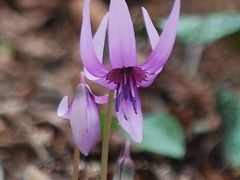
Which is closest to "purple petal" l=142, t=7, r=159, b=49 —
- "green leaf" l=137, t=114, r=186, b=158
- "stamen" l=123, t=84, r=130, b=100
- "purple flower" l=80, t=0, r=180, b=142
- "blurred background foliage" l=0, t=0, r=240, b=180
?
"purple flower" l=80, t=0, r=180, b=142

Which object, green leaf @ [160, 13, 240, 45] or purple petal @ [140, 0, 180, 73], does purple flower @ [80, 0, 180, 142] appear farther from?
green leaf @ [160, 13, 240, 45]

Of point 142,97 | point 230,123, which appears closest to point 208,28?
point 230,123

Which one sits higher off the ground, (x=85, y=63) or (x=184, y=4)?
(x=85, y=63)

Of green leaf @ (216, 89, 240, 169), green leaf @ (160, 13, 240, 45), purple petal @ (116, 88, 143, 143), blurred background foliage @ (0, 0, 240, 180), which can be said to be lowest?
blurred background foliage @ (0, 0, 240, 180)

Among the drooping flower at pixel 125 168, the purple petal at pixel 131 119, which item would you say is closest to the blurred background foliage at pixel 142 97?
the drooping flower at pixel 125 168

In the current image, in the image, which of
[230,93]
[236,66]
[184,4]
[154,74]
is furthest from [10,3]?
[154,74]

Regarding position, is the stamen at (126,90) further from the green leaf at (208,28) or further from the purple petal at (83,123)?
the green leaf at (208,28)

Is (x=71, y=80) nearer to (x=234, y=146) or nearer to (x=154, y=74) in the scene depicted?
(x=234, y=146)
